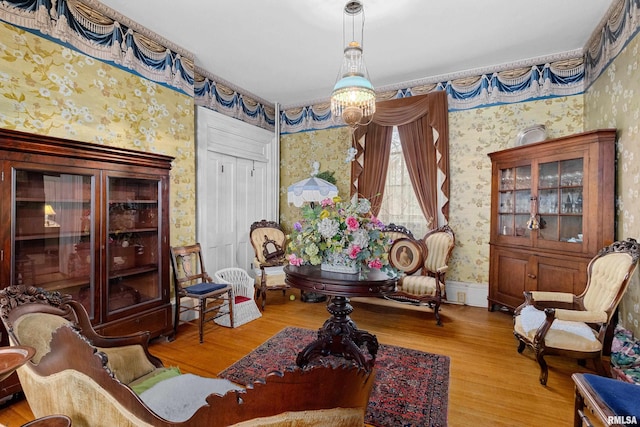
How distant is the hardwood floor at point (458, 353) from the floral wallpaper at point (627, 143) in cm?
72

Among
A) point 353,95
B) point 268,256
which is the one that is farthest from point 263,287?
point 353,95

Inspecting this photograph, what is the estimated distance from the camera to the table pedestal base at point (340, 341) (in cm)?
264

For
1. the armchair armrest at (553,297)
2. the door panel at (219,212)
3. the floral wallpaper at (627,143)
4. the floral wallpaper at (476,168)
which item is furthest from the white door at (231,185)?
the floral wallpaper at (627,143)

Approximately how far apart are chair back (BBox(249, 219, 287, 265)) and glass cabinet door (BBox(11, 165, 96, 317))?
238cm

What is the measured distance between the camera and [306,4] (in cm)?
291

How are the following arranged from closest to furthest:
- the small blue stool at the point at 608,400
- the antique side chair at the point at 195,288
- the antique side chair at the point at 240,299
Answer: the small blue stool at the point at 608,400
the antique side chair at the point at 195,288
the antique side chair at the point at 240,299

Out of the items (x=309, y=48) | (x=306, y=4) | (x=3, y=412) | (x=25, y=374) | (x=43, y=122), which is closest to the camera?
(x=25, y=374)

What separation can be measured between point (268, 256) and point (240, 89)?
9.07 feet

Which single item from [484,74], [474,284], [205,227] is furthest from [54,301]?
[484,74]

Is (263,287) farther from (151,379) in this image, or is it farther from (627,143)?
(627,143)

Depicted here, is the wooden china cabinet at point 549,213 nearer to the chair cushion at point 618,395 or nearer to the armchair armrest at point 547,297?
the armchair armrest at point 547,297

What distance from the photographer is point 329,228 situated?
2619 mm

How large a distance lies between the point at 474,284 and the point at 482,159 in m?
1.80

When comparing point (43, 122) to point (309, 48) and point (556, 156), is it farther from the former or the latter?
point (556, 156)
